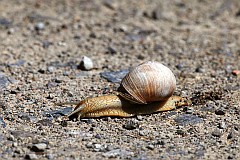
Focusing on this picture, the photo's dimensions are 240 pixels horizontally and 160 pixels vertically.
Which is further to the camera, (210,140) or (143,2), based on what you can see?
(143,2)

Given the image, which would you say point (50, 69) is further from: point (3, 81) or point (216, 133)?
point (216, 133)

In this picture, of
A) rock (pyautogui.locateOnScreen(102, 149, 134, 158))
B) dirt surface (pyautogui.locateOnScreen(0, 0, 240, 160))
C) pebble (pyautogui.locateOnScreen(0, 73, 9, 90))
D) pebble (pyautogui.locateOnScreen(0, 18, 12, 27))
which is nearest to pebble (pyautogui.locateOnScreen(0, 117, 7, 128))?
dirt surface (pyautogui.locateOnScreen(0, 0, 240, 160))

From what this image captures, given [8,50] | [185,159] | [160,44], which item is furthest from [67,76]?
[185,159]

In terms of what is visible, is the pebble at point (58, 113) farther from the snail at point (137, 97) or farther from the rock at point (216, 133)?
the rock at point (216, 133)

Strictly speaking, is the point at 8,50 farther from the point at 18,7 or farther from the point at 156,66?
the point at 156,66

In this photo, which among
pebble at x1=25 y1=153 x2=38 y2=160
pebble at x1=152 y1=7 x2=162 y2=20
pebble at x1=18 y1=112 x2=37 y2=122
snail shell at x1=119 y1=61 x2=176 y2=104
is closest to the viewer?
pebble at x1=25 y1=153 x2=38 y2=160

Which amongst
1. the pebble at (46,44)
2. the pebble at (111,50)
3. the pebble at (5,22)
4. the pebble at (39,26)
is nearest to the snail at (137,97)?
the pebble at (111,50)

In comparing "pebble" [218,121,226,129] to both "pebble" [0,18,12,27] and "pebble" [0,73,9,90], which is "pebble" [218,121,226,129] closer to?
"pebble" [0,73,9,90]
